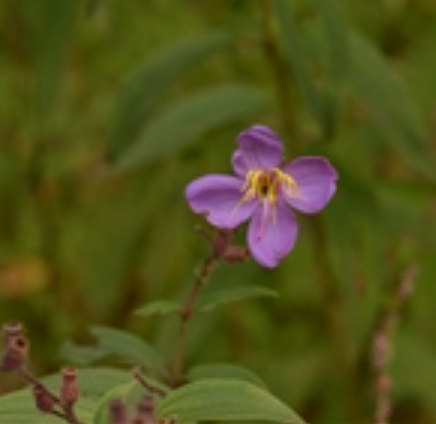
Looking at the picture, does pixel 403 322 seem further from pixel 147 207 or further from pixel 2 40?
pixel 2 40

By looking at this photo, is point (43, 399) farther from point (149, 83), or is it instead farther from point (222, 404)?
point (149, 83)

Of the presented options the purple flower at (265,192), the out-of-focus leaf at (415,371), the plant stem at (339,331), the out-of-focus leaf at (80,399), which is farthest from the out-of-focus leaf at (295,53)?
the out-of-focus leaf at (415,371)

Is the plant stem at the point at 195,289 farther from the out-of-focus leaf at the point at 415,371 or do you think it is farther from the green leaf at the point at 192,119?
the out-of-focus leaf at the point at 415,371

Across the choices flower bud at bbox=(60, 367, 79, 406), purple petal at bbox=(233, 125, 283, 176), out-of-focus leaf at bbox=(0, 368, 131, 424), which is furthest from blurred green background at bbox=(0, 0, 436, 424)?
flower bud at bbox=(60, 367, 79, 406)

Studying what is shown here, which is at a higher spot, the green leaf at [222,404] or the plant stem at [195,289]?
the plant stem at [195,289]

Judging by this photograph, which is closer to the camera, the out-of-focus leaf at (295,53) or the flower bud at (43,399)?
the flower bud at (43,399)

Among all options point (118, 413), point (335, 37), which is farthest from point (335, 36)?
point (118, 413)
